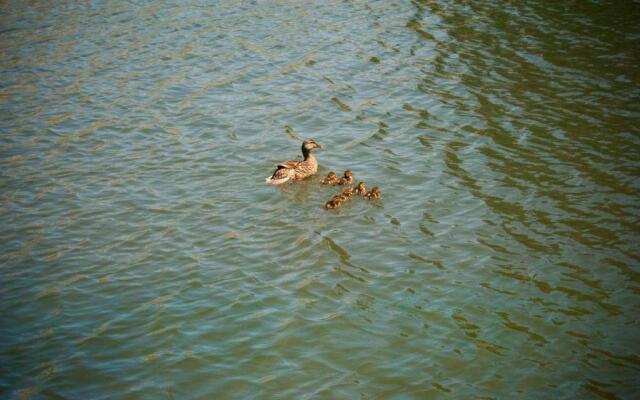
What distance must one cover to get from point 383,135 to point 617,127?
524cm

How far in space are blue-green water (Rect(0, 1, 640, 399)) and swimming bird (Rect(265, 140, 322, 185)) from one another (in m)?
0.23

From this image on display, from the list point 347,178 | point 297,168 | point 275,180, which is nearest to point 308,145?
point 297,168

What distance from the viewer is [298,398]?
8.53 m

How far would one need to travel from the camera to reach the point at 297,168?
1390cm

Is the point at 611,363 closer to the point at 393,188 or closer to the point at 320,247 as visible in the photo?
the point at 320,247

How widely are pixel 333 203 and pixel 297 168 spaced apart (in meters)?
1.36

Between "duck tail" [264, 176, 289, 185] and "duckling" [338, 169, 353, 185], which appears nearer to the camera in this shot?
"duckling" [338, 169, 353, 185]

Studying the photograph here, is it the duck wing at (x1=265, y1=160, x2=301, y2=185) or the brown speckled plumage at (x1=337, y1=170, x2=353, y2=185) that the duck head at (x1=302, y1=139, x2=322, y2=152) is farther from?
the brown speckled plumage at (x1=337, y1=170, x2=353, y2=185)

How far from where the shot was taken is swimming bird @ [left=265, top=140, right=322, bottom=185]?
1377 cm

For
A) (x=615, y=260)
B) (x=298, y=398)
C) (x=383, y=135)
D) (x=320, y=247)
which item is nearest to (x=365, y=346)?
(x=298, y=398)

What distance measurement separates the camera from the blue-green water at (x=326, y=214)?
9086 mm

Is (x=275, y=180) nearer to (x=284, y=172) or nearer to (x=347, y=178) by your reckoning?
(x=284, y=172)

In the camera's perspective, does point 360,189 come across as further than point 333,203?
Yes

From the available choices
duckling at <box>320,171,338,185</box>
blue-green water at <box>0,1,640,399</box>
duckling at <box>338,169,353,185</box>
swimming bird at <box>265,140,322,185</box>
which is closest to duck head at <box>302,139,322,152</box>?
swimming bird at <box>265,140,322,185</box>
